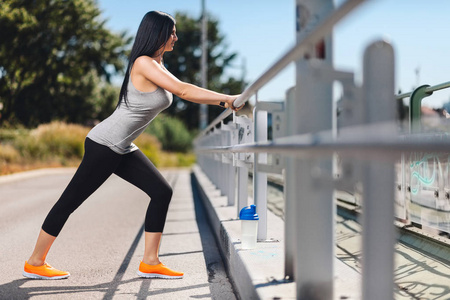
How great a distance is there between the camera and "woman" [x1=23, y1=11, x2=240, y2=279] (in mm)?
3617

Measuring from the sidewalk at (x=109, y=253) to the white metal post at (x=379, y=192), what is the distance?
1.79 m

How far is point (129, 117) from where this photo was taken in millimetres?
3707

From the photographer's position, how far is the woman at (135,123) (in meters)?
3.62

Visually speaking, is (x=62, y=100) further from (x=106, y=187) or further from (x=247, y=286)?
(x=247, y=286)

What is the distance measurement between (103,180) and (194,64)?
5108 centimetres

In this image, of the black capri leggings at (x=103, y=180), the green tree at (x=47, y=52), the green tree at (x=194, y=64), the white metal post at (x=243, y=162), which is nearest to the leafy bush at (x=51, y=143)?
the green tree at (x=47, y=52)

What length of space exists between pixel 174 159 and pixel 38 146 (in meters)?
8.63

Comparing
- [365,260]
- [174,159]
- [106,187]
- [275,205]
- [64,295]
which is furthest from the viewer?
[174,159]

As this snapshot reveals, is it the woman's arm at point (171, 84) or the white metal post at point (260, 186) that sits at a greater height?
the woman's arm at point (171, 84)

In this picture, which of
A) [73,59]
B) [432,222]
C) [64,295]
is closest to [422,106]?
[432,222]

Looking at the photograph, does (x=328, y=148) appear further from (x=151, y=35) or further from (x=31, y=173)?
(x=31, y=173)

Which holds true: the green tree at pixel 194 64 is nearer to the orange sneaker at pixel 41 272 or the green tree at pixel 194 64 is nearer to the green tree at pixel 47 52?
Result: the green tree at pixel 47 52

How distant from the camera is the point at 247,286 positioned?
288 centimetres

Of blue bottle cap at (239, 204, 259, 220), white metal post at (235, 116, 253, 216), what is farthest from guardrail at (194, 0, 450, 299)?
white metal post at (235, 116, 253, 216)
